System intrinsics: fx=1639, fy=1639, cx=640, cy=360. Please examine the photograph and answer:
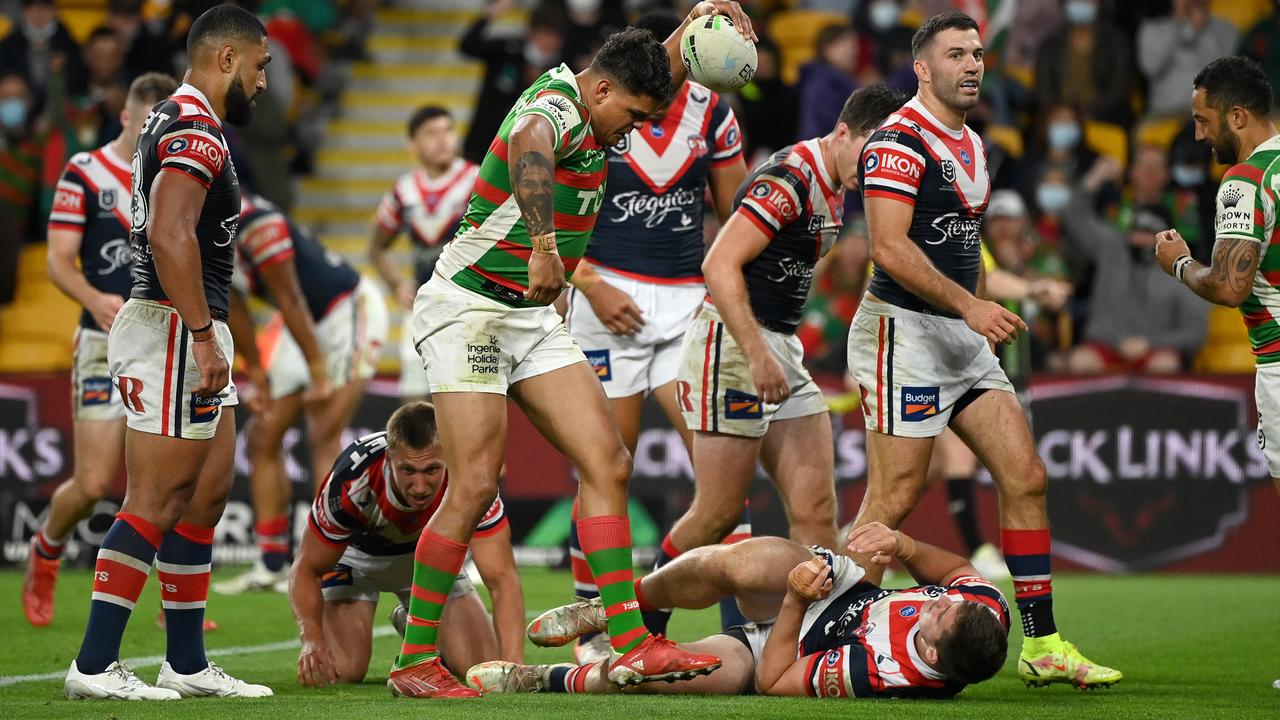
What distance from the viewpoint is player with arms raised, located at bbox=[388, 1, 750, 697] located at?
20.0ft

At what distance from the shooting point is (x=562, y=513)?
13609mm

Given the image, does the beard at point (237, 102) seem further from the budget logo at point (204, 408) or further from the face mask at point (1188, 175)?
the face mask at point (1188, 175)

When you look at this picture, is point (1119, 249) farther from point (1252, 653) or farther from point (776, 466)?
point (776, 466)

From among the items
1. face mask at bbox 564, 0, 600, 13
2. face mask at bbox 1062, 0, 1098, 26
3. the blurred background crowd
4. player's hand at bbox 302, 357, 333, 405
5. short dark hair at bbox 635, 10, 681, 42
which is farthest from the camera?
face mask at bbox 564, 0, 600, 13

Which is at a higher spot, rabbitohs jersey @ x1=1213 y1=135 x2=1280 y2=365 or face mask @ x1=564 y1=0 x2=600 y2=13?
face mask @ x1=564 y1=0 x2=600 y2=13

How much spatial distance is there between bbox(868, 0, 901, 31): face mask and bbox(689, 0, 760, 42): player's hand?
31.5ft

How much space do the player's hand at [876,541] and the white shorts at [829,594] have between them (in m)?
0.09

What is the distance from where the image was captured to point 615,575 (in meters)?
6.12

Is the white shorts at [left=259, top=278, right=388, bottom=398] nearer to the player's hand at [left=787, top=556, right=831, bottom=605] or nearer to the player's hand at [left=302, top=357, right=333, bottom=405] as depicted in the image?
the player's hand at [left=302, top=357, right=333, bottom=405]

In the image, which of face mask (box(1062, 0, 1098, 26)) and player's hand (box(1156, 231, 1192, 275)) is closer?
player's hand (box(1156, 231, 1192, 275))

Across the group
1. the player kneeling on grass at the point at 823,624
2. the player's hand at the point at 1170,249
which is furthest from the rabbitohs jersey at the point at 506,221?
the player's hand at the point at 1170,249

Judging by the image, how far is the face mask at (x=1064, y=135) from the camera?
1577cm

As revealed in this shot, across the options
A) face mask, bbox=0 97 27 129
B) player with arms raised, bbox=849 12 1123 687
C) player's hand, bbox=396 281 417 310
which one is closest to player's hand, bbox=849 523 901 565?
player with arms raised, bbox=849 12 1123 687

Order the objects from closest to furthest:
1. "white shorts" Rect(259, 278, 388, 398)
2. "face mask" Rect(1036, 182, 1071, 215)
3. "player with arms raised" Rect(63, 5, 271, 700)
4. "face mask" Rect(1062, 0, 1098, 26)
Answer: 1. "player with arms raised" Rect(63, 5, 271, 700)
2. "white shorts" Rect(259, 278, 388, 398)
3. "face mask" Rect(1036, 182, 1071, 215)
4. "face mask" Rect(1062, 0, 1098, 26)
